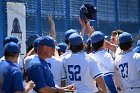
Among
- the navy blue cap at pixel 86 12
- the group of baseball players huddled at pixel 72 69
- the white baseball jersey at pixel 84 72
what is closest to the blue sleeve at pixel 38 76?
the group of baseball players huddled at pixel 72 69

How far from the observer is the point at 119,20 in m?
13.3

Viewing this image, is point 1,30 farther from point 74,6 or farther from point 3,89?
point 3,89

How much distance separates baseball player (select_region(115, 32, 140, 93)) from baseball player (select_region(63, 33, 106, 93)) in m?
0.66

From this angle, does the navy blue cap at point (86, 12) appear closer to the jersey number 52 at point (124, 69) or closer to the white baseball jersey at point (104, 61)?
the white baseball jersey at point (104, 61)

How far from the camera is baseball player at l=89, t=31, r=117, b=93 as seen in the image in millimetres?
5586

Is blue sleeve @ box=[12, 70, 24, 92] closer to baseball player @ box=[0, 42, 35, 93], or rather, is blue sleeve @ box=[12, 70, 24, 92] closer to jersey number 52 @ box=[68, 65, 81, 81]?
baseball player @ box=[0, 42, 35, 93]

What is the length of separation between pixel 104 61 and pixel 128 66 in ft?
1.08

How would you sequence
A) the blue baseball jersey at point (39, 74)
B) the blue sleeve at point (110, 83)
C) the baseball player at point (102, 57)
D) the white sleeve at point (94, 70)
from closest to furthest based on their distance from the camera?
the blue baseball jersey at point (39, 74) < the white sleeve at point (94, 70) < the baseball player at point (102, 57) < the blue sleeve at point (110, 83)

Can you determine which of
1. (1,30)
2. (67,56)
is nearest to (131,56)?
(67,56)

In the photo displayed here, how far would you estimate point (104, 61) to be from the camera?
18.5 feet

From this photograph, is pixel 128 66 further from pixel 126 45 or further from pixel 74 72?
pixel 74 72

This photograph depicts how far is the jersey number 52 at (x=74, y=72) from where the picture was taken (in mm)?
5148

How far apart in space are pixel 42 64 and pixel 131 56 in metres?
1.63

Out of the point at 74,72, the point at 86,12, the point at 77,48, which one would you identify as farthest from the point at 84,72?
the point at 86,12
